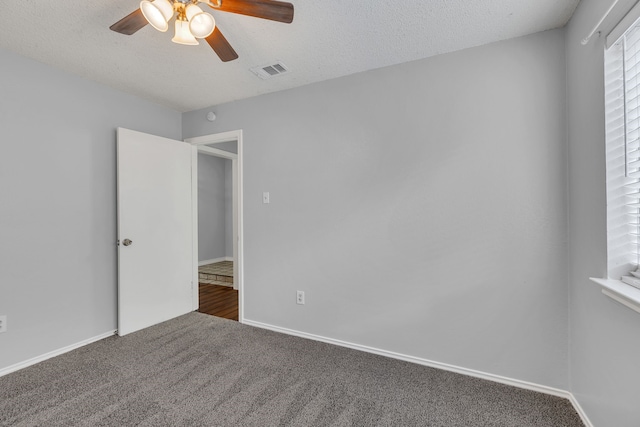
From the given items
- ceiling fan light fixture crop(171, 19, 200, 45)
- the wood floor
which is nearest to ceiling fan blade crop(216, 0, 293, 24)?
ceiling fan light fixture crop(171, 19, 200, 45)

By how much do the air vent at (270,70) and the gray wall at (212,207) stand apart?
3.68 metres

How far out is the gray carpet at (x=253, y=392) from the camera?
160 centimetres

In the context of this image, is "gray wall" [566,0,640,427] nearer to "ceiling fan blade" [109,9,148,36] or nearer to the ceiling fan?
the ceiling fan

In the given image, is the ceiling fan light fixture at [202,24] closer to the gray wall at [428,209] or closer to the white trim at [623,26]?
the gray wall at [428,209]

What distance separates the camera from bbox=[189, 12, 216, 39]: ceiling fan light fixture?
4.58ft

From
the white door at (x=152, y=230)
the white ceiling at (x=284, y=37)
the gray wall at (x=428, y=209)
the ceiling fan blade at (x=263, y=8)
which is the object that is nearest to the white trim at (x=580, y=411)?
the gray wall at (x=428, y=209)

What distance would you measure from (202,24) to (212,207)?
4.99 meters

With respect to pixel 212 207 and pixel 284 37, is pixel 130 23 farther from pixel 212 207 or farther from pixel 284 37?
pixel 212 207

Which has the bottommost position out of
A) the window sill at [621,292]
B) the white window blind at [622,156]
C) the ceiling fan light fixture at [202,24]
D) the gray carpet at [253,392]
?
the gray carpet at [253,392]

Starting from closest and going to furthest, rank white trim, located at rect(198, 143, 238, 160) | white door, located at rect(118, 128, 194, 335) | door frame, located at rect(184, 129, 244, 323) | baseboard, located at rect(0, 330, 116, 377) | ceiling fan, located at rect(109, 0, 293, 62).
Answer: ceiling fan, located at rect(109, 0, 293, 62), baseboard, located at rect(0, 330, 116, 377), white door, located at rect(118, 128, 194, 335), door frame, located at rect(184, 129, 244, 323), white trim, located at rect(198, 143, 238, 160)

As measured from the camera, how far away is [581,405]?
1.62 meters

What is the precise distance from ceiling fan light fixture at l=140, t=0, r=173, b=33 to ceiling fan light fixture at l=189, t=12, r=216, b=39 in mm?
110

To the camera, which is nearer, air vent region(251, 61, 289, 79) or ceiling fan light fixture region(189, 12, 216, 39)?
ceiling fan light fixture region(189, 12, 216, 39)

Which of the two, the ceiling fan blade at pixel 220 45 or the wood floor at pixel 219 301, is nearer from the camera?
the ceiling fan blade at pixel 220 45
